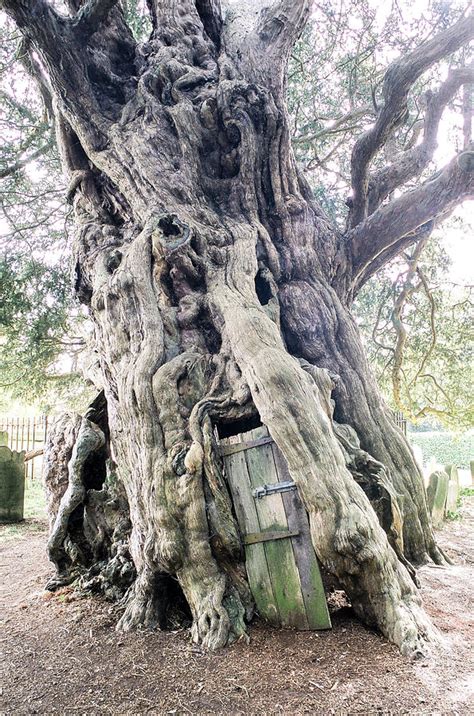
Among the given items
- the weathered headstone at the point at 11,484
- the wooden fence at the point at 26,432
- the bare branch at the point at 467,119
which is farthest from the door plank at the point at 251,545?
the wooden fence at the point at 26,432

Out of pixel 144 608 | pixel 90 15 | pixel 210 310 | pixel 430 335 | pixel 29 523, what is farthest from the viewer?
pixel 430 335

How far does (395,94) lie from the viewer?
18.8 feet

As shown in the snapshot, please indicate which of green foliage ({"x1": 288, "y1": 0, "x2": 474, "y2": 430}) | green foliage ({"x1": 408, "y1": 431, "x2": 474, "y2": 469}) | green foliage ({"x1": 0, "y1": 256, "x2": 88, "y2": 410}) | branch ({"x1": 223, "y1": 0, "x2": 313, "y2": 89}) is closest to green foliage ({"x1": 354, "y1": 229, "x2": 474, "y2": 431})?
green foliage ({"x1": 288, "y1": 0, "x2": 474, "y2": 430})

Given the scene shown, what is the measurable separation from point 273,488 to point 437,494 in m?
4.56

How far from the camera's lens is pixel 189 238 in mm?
5016

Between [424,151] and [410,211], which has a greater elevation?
[424,151]

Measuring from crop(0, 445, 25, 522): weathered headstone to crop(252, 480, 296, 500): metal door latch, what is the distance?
596cm

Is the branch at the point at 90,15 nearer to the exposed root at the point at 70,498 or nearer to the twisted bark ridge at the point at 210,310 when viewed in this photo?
the twisted bark ridge at the point at 210,310

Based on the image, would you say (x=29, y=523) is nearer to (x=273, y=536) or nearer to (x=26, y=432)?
(x=273, y=536)

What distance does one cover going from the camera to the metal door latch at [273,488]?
144 inches

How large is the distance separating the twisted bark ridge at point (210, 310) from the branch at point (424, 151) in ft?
0.17

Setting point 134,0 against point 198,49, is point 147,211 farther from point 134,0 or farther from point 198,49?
point 134,0

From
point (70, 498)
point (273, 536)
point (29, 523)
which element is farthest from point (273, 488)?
point (29, 523)

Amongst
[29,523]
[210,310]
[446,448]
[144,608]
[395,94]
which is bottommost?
[144,608]
